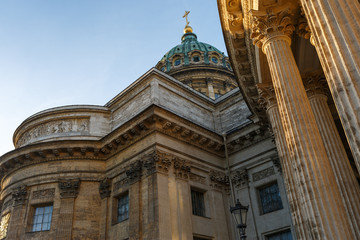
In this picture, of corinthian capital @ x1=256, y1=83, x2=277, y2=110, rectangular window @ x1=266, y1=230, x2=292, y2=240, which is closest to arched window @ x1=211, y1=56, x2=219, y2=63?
rectangular window @ x1=266, y1=230, x2=292, y2=240

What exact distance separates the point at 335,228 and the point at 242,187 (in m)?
12.6

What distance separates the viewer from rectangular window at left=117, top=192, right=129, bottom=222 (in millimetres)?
18156

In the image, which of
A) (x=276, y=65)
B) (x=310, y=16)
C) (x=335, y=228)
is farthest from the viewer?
(x=276, y=65)

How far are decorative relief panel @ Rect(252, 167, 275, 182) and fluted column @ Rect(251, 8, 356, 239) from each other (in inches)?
401

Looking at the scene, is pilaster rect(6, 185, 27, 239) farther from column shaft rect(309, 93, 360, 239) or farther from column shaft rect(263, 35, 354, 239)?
column shaft rect(309, 93, 360, 239)

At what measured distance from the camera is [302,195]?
26.1ft

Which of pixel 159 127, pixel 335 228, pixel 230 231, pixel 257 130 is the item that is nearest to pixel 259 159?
pixel 257 130

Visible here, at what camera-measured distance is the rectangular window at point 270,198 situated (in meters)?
18.0

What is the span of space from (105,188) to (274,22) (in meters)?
13.9

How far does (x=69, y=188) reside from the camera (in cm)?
1941

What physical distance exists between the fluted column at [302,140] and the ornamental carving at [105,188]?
12952 millimetres

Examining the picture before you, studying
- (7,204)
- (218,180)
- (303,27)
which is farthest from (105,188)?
(303,27)

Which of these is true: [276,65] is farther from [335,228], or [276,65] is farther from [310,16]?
[335,228]

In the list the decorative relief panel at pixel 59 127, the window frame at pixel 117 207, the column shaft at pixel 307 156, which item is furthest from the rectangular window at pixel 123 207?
the column shaft at pixel 307 156
